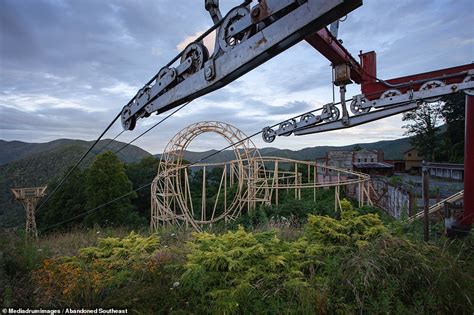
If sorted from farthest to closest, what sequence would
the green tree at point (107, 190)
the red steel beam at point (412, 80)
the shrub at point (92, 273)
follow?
the green tree at point (107, 190)
the red steel beam at point (412, 80)
the shrub at point (92, 273)

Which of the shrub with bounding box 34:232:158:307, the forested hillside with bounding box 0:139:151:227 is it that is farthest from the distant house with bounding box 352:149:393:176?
the forested hillside with bounding box 0:139:151:227

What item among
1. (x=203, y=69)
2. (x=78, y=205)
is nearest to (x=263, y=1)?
(x=203, y=69)

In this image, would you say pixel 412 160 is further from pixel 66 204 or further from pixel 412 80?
pixel 66 204

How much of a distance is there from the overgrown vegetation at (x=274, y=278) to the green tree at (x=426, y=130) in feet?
105

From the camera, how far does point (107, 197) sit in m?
21.7

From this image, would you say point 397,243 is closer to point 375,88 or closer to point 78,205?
point 375,88

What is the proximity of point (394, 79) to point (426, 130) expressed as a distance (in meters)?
32.3

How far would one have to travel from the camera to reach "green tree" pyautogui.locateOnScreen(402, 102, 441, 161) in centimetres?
2984

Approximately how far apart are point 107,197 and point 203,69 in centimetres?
2243

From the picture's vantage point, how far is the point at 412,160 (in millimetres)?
35000

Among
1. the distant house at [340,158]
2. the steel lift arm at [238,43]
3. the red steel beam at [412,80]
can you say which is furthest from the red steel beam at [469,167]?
the distant house at [340,158]

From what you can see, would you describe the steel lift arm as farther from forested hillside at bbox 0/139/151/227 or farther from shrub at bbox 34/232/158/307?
forested hillside at bbox 0/139/151/227

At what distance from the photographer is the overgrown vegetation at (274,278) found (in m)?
2.41

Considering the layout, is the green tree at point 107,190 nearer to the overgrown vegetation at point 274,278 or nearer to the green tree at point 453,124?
the overgrown vegetation at point 274,278
